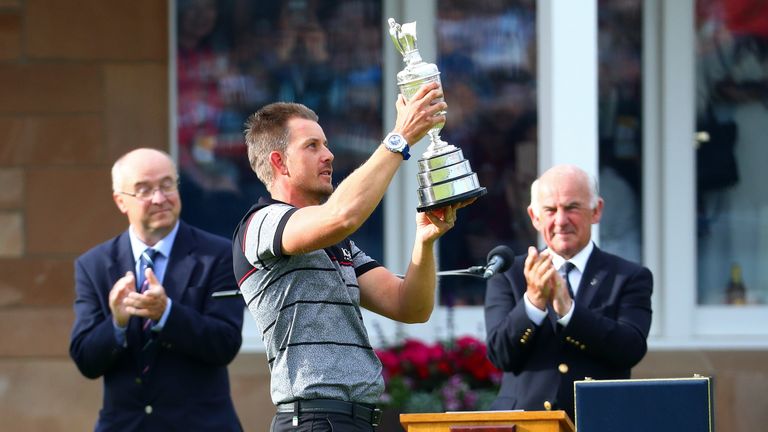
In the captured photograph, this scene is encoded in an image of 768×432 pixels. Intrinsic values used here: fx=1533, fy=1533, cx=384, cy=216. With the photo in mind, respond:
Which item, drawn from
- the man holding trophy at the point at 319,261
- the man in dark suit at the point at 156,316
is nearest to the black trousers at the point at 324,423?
the man holding trophy at the point at 319,261

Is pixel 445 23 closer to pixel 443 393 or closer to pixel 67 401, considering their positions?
pixel 443 393

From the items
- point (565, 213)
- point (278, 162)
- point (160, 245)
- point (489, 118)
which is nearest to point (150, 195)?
point (160, 245)

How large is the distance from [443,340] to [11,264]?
217 cm

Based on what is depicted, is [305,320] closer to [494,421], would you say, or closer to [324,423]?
[324,423]

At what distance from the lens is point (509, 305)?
17.9 feet

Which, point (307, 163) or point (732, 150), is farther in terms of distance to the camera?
point (732, 150)

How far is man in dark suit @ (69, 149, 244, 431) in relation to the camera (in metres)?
5.53

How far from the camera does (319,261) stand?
435 centimetres

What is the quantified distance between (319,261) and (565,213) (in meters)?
1.37

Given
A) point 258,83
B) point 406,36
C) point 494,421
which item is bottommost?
point 494,421

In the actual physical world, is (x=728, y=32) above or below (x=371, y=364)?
above

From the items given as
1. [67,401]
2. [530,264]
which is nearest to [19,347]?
[67,401]

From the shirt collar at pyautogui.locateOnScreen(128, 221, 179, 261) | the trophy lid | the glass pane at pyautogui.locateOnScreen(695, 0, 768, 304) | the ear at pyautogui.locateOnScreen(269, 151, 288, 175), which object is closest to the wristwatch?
the trophy lid

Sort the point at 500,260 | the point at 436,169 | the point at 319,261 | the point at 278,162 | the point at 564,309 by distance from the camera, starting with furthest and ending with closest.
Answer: the point at 564,309 → the point at 500,260 → the point at 278,162 → the point at 319,261 → the point at 436,169
